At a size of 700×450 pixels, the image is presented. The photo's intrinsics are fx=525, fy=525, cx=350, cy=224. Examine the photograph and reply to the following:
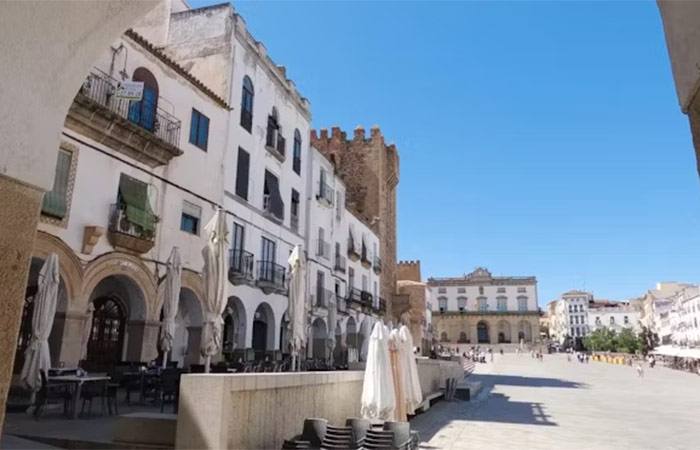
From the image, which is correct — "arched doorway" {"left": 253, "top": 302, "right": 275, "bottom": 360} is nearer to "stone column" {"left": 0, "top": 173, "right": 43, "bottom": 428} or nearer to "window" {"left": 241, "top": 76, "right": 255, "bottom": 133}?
"window" {"left": 241, "top": 76, "right": 255, "bottom": 133}

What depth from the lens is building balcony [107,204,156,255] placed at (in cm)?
1318

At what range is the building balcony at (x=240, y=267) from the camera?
1789cm

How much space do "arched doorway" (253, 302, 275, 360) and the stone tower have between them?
56.4 feet

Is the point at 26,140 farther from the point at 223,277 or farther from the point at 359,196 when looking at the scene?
the point at 359,196

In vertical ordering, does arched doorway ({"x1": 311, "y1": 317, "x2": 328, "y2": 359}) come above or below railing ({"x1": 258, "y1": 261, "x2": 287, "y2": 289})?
below

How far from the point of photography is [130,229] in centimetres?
1353

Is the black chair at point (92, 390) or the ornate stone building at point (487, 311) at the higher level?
the ornate stone building at point (487, 311)

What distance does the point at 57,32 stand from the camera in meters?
2.40

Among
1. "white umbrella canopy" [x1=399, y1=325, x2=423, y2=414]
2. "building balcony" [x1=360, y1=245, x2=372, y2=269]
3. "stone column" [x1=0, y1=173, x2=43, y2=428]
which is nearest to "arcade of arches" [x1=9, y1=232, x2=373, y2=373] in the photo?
"white umbrella canopy" [x1=399, y1=325, x2=423, y2=414]

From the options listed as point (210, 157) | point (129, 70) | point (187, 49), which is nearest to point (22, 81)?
point (129, 70)

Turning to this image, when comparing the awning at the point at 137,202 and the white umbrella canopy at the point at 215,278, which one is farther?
the awning at the point at 137,202

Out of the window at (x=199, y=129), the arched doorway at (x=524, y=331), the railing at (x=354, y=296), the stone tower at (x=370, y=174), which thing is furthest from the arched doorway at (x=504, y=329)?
the window at (x=199, y=129)

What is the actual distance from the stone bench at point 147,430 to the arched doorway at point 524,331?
292 ft

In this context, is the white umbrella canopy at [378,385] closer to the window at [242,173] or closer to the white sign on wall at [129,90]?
the white sign on wall at [129,90]
